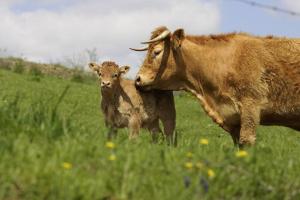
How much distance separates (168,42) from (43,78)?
66.1 feet

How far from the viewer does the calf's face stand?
13.2m

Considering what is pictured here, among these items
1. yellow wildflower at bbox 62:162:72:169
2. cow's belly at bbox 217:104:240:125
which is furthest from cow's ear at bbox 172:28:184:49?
yellow wildflower at bbox 62:162:72:169

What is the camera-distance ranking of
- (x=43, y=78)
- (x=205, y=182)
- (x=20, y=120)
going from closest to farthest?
(x=205, y=182) → (x=20, y=120) → (x=43, y=78)

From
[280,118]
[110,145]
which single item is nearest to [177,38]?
[280,118]

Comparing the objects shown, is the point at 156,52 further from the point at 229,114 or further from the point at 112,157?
the point at 112,157

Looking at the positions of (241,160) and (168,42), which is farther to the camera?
(168,42)

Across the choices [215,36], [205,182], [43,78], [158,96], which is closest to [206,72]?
[215,36]

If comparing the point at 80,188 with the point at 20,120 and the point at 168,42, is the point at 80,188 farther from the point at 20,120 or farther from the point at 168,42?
the point at 168,42

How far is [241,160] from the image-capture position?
19.7 ft

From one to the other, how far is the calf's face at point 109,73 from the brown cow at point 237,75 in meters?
1.87

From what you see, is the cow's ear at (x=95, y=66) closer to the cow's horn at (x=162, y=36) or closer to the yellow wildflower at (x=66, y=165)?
the cow's horn at (x=162, y=36)

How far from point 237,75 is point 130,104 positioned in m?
3.41

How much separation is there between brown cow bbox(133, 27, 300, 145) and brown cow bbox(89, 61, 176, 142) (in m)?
1.76

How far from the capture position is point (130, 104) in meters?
13.3
